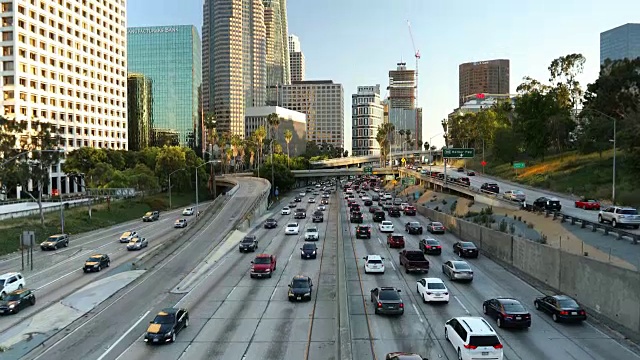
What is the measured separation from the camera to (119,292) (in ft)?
118

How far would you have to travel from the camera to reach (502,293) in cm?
3356

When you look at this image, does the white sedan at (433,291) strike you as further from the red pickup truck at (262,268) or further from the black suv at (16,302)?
the black suv at (16,302)

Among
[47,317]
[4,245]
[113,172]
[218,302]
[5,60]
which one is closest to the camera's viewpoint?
[47,317]

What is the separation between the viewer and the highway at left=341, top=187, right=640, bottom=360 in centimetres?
2288

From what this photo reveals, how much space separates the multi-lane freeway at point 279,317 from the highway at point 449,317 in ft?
0.18

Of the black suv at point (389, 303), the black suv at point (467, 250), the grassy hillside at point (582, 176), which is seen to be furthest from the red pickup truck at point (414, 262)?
the grassy hillside at point (582, 176)

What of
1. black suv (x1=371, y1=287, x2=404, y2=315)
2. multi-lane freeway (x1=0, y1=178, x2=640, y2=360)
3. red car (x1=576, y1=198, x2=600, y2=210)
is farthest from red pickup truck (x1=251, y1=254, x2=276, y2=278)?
red car (x1=576, y1=198, x2=600, y2=210)

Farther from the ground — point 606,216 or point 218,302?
point 606,216

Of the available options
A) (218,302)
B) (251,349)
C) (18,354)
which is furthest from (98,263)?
(251,349)

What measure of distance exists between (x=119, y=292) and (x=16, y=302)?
21.2ft

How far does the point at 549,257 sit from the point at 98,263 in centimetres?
3608

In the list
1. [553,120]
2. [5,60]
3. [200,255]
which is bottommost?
[200,255]

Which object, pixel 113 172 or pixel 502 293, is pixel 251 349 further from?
pixel 113 172

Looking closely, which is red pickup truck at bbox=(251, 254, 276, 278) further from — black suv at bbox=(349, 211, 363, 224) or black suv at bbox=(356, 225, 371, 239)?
black suv at bbox=(349, 211, 363, 224)
